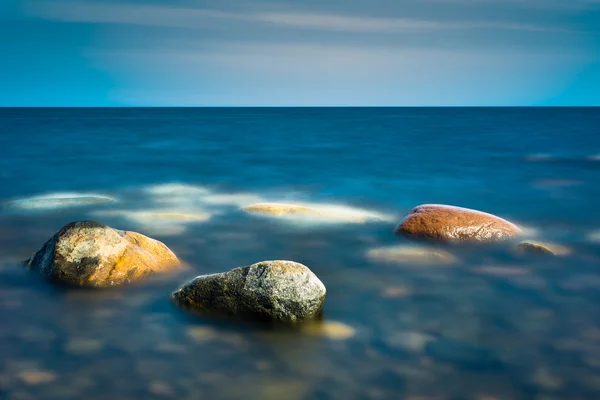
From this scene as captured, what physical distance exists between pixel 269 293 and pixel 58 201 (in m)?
9.15

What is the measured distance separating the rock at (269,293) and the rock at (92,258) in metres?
1.38

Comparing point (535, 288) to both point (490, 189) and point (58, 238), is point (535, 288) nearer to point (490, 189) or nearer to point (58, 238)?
point (58, 238)

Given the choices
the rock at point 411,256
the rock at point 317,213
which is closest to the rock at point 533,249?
the rock at point 411,256

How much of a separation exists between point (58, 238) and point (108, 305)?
1.12 metres

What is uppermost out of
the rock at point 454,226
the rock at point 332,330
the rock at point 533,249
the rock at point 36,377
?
the rock at point 454,226

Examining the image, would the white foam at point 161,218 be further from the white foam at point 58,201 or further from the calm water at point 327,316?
the white foam at point 58,201

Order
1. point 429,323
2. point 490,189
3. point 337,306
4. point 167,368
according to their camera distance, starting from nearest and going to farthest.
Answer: point 167,368
point 429,323
point 337,306
point 490,189

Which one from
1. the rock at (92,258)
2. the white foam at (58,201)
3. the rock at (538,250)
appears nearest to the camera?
the rock at (92,258)

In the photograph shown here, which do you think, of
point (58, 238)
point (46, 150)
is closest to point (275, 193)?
point (58, 238)

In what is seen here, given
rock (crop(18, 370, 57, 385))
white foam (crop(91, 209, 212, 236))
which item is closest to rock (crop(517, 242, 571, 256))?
white foam (crop(91, 209, 212, 236))

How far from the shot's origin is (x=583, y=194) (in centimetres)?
1502

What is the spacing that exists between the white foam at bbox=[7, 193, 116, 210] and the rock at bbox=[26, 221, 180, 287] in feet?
19.2

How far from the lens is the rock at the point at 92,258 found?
22.6ft

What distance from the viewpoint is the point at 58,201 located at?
530 inches
